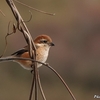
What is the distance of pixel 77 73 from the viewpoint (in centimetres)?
1298

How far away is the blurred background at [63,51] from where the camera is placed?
1200cm

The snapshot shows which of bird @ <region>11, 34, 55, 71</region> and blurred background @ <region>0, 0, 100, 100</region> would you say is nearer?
bird @ <region>11, 34, 55, 71</region>

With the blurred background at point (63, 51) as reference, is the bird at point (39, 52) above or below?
below

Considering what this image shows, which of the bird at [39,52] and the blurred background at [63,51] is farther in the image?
the blurred background at [63,51]

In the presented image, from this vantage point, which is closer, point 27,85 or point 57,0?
point 27,85

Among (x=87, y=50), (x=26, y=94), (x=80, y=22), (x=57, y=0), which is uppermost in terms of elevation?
(x=57, y=0)

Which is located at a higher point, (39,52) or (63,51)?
(63,51)

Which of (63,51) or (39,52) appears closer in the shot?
(39,52)

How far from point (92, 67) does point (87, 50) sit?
157cm

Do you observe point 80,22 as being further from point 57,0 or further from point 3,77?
point 3,77

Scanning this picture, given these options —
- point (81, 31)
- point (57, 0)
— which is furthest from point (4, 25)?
point (57, 0)

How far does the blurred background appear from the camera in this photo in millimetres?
12000

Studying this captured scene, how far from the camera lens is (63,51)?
45.8ft

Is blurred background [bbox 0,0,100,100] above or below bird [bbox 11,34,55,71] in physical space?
above
